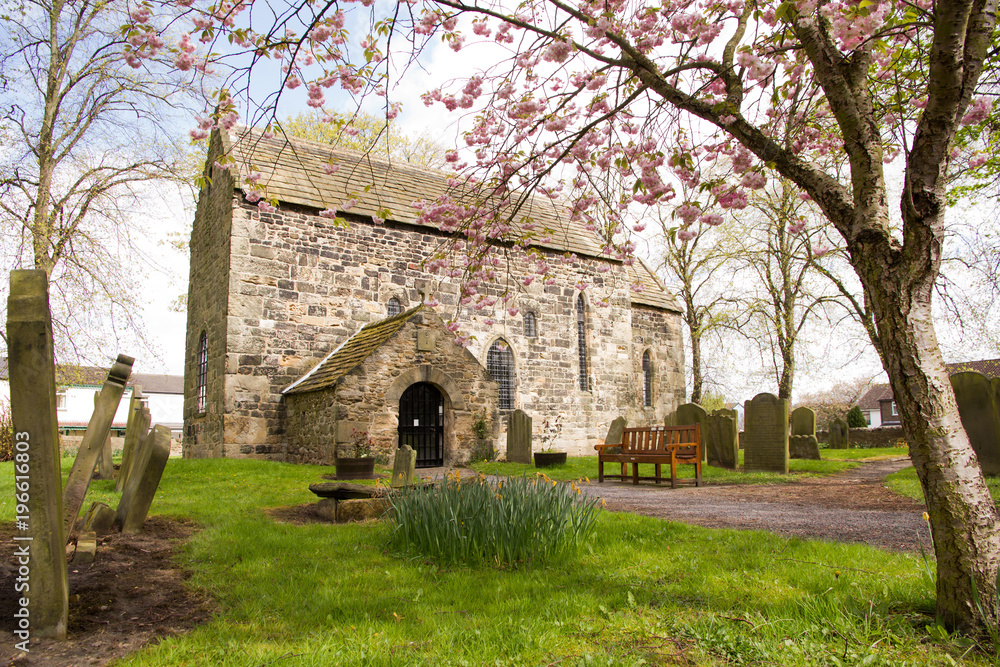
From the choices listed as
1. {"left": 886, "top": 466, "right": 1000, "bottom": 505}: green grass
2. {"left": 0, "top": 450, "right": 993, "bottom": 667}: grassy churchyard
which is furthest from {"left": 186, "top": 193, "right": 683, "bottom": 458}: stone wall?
{"left": 0, "top": 450, "right": 993, "bottom": 667}: grassy churchyard

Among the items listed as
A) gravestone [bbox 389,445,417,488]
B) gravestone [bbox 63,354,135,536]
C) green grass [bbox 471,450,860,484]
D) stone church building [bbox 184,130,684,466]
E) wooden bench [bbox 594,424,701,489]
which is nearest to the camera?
gravestone [bbox 63,354,135,536]

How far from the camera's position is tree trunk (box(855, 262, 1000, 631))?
2967mm

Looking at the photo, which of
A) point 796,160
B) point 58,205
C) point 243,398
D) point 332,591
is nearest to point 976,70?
point 796,160

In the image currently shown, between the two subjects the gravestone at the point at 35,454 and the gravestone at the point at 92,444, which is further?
the gravestone at the point at 92,444

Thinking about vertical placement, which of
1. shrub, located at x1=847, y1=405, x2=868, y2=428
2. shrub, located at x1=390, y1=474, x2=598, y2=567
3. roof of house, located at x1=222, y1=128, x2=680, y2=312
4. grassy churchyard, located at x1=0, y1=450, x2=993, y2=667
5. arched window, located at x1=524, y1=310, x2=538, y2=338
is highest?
roof of house, located at x1=222, y1=128, x2=680, y2=312

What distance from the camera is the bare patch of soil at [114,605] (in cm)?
287

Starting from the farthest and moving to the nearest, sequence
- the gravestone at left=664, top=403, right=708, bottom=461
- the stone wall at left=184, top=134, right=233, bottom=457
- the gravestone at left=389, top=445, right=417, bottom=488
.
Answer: the stone wall at left=184, top=134, right=233, bottom=457
the gravestone at left=664, top=403, right=708, bottom=461
the gravestone at left=389, top=445, right=417, bottom=488

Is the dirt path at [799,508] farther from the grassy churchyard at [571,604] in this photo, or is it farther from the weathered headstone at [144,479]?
the weathered headstone at [144,479]

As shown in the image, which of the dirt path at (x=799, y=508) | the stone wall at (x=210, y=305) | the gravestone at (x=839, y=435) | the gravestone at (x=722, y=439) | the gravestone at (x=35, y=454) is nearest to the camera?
the gravestone at (x=35, y=454)

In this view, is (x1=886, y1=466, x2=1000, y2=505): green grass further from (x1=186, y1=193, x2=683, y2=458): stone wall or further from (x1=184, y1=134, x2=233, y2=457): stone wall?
(x1=184, y1=134, x2=233, y2=457): stone wall

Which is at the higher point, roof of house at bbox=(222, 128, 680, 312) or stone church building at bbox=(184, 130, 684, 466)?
roof of house at bbox=(222, 128, 680, 312)

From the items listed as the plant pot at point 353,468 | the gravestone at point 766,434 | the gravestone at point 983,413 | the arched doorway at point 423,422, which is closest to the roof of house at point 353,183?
the arched doorway at point 423,422

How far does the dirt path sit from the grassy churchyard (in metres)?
0.76

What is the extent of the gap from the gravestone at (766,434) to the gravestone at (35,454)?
457 inches
